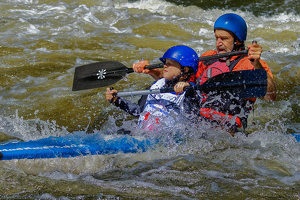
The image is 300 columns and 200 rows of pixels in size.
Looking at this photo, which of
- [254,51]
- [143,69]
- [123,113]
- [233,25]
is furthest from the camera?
[123,113]

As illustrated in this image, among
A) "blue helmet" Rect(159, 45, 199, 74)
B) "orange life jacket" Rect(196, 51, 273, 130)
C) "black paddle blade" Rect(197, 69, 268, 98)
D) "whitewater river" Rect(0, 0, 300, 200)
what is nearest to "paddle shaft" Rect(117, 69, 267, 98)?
"black paddle blade" Rect(197, 69, 268, 98)

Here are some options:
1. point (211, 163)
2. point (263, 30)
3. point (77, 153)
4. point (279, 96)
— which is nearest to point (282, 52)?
point (263, 30)

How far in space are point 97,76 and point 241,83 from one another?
1768 mm

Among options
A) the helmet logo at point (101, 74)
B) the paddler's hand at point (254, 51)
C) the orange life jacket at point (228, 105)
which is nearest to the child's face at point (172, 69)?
the orange life jacket at point (228, 105)

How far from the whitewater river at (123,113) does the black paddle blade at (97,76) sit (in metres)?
0.51

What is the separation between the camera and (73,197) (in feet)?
10.5

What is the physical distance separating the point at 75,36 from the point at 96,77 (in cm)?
388

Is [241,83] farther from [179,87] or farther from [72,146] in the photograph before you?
[72,146]

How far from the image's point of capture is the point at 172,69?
Answer: 4.16 meters

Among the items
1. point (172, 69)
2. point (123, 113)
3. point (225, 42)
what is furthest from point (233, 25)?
point (123, 113)

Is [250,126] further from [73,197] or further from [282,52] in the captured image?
[282,52]

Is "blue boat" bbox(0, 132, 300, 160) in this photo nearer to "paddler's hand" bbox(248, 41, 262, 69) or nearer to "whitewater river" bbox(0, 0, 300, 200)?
"whitewater river" bbox(0, 0, 300, 200)

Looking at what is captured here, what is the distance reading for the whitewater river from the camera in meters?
3.44

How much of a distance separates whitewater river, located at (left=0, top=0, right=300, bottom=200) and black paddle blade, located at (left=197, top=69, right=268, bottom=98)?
47 centimetres
